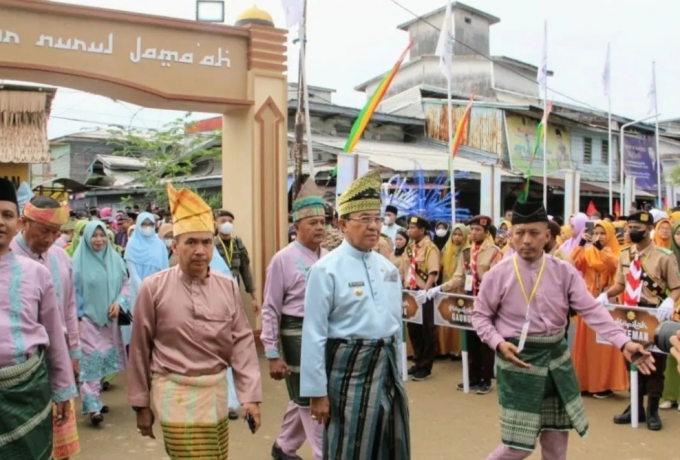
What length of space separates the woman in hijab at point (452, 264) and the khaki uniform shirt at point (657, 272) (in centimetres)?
219

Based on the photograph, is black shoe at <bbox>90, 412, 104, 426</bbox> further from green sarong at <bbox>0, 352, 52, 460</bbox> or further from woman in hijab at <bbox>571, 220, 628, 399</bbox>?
woman in hijab at <bbox>571, 220, 628, 399</bbox>

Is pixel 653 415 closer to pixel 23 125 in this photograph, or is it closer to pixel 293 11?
pixel 293 11

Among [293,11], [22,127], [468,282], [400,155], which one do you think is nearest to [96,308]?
[468,282]

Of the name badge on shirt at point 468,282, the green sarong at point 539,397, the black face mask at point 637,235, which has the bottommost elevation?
the green sarong at point 539,397

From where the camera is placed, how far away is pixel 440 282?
855 cm

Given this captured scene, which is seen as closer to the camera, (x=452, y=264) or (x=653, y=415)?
(x=653, y=415)

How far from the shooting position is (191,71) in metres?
8.55

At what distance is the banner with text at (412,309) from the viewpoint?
7879mm

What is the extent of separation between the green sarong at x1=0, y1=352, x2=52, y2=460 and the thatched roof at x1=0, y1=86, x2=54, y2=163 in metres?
14.2

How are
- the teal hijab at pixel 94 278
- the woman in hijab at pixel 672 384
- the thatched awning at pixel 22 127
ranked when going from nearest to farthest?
the teal hijab at pixel 94 278
the woman in hijab at pixel 672 384
the thatched awning at pixel 22 127

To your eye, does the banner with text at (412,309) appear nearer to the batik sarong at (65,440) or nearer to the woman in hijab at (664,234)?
the woman in hijab at (664,234)

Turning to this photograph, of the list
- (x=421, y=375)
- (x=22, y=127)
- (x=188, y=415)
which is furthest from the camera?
(x=22, y=127)

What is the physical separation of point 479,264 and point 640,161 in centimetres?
2814

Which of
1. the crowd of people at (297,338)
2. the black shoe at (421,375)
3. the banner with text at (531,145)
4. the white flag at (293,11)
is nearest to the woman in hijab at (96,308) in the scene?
the crowd of people at (297,338)
